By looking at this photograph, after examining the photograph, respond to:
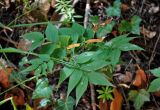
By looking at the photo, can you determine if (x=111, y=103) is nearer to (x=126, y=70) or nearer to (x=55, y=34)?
(x=126, y=70)

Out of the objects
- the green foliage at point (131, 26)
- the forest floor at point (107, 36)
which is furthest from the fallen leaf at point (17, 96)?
the green foliage at point (131, 26)

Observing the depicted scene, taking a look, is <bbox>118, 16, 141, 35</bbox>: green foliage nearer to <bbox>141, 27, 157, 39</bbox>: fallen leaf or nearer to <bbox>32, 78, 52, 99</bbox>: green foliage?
<bbox>141, 27, 157, 39</bbox>: fallen leaf

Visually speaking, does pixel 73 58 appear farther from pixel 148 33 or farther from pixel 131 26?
pixel 148 33

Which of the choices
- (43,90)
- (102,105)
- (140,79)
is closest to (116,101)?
(102,105)

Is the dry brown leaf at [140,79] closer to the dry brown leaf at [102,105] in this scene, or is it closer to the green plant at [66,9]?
the dry brown leaf at [102,105]

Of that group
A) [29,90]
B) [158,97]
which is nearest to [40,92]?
[29,90]

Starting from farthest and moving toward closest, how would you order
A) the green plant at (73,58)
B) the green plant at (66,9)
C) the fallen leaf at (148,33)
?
1. the fallen leaf at (148,33)
2. the green plant at (66,9)
3. the green plant at (73,58)
